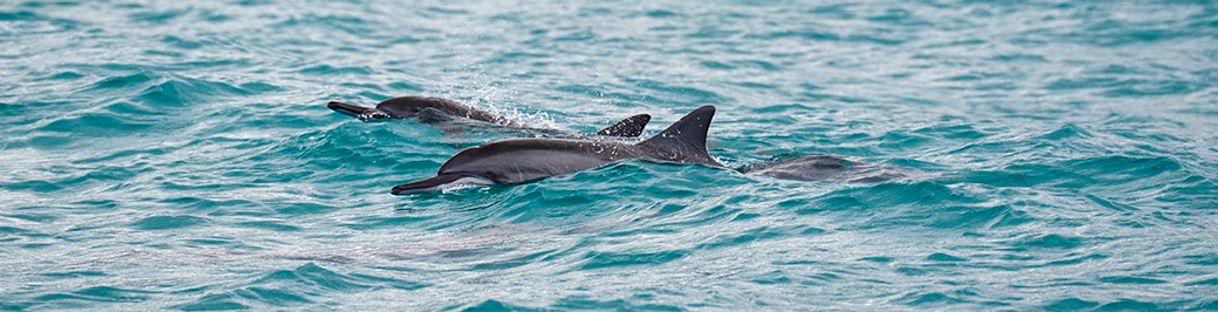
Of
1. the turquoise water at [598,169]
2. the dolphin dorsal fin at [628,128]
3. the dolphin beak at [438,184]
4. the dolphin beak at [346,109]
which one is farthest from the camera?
the dolphin beak at [346,109]

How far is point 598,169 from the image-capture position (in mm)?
13344

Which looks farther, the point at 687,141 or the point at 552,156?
the point at 687,141

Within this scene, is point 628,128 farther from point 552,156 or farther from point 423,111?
point 423,111

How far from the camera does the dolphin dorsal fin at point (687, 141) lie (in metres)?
13.9

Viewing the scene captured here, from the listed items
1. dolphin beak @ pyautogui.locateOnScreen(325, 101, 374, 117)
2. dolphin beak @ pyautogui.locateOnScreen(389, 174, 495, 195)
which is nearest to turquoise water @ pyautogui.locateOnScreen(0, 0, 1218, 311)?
dolphin beak @ pyautogui.locateOnScreen(389, 174, 495, 195)

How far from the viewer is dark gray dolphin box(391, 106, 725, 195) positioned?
12875mm

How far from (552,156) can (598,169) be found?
1.45ft

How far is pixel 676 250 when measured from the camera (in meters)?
10.8

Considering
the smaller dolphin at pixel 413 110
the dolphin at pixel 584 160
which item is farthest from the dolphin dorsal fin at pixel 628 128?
the smaller dolphin at pixel 413 110

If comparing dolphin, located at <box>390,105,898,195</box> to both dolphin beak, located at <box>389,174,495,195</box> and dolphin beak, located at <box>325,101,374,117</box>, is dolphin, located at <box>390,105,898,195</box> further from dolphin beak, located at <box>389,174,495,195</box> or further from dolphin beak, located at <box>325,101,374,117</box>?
dolphin beak, located at <box>325,101,374,117</box>

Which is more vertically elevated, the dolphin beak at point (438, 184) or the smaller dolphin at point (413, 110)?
the dolphin beak at point (438, 184)

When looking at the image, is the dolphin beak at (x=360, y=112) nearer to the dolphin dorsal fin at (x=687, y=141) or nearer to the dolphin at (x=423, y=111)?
the dolphin at (x=423, y=111)

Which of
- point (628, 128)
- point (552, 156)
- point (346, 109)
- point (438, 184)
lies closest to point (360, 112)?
point (346, 109)

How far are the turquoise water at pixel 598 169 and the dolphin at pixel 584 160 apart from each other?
0.20 m
